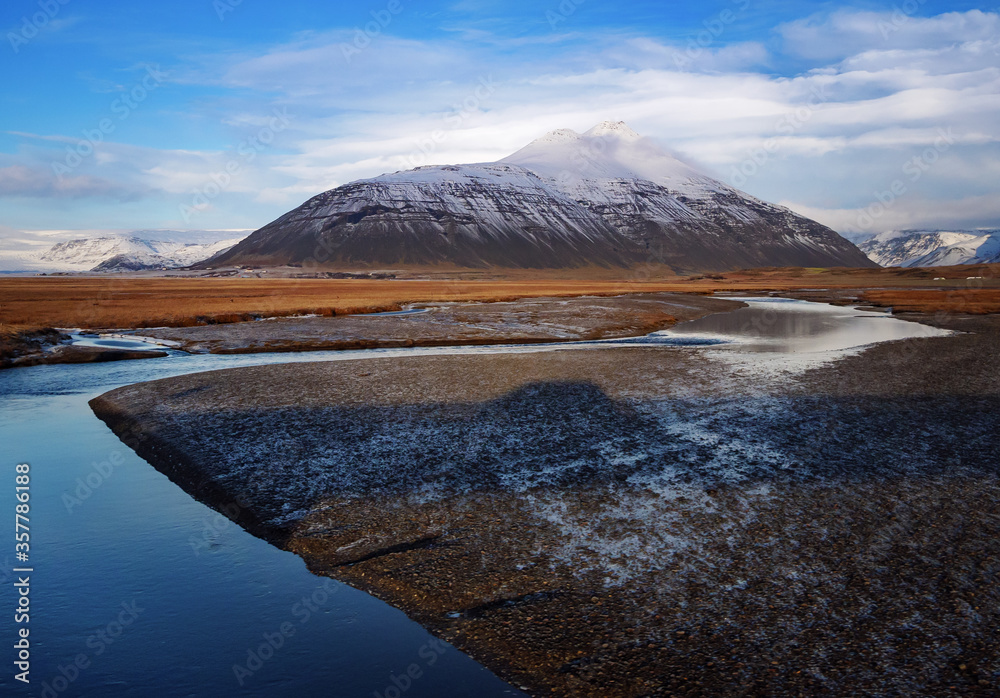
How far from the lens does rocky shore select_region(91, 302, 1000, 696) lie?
8.14 metres

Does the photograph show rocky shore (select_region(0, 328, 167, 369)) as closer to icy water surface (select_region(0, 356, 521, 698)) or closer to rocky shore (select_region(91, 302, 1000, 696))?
rocky shore (select_region(91, 302, 1000, 696))

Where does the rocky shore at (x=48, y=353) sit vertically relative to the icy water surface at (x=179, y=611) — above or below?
above

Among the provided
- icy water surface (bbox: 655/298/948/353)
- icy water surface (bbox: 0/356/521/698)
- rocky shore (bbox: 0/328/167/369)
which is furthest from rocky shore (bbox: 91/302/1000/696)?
icy water surface (bbox: 655/298/948/353)

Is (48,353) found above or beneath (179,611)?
above

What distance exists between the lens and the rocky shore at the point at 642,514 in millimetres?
8141

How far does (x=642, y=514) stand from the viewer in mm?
12320

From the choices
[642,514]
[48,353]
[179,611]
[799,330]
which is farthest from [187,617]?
[799,330]

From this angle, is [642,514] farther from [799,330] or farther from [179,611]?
[799,330]

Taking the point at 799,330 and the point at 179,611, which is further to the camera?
the point at 799,330

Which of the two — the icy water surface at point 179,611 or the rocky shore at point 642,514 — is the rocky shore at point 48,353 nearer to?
the rocky shore at point 642,514

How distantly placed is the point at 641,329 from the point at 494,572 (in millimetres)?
39278

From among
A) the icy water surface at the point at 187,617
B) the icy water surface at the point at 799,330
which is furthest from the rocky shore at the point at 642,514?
the icy water surface at the point at 799,330

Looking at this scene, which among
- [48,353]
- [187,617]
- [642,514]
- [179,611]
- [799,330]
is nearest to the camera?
[187,617]

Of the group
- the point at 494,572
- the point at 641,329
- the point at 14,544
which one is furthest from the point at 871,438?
the point at 641,329
